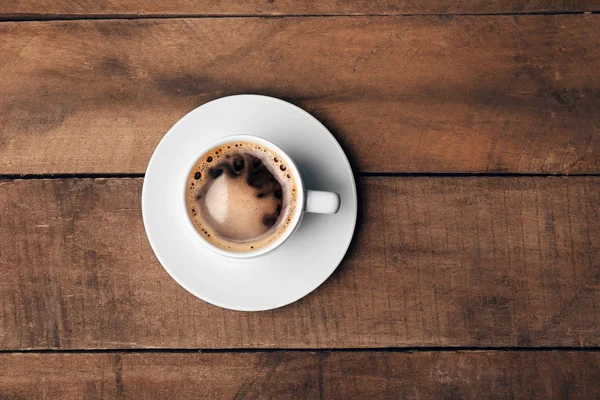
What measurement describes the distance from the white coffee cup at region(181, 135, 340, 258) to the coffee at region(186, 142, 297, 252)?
1 cm

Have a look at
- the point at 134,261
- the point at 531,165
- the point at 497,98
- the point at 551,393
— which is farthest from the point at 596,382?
the point at 134,261

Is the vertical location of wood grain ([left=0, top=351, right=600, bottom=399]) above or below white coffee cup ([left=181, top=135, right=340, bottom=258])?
below

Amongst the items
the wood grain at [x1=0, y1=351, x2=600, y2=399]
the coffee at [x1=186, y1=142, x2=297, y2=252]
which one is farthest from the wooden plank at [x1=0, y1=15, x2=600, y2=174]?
the wood grain at [x1=0, y1=351, x2=600, y2=399]

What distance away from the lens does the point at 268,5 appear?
90cm

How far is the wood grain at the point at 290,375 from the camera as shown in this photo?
903 mm

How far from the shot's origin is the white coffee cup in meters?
0.74

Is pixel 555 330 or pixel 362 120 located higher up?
pixel 362 120

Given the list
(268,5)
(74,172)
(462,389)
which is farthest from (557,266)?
(74,172)

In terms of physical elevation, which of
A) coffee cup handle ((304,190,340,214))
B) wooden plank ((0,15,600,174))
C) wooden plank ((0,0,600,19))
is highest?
wooden plank ((0,0,600,19))

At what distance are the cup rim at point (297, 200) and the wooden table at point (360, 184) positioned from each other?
150 mm

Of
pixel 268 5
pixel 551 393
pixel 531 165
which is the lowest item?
pixel 551 393

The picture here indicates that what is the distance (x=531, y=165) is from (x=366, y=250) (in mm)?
291

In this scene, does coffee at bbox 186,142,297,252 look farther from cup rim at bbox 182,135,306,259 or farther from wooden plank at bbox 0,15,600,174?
wooden plank at bbox 0,15,600,174

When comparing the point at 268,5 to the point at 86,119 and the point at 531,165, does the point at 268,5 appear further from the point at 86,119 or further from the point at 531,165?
the point at 531,165
